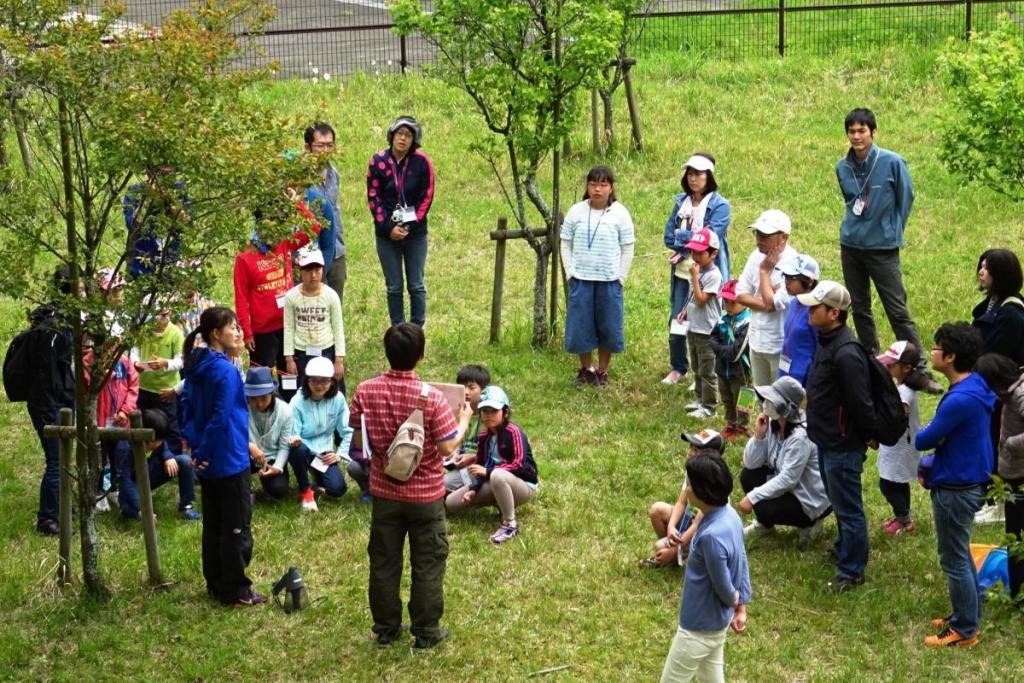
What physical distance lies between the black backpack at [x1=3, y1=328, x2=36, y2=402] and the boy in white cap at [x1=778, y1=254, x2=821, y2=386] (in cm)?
513

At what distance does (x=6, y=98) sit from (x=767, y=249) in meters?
5.47

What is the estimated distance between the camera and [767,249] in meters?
10.4

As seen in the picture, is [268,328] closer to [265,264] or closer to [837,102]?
[265,264]

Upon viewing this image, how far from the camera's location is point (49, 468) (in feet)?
31.3

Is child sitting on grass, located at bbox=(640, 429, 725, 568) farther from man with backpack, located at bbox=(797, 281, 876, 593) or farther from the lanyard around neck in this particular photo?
the lanyard around neck

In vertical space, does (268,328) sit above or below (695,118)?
below

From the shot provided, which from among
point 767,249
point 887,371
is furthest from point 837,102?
point 887,371

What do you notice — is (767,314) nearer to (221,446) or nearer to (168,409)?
(221,446)

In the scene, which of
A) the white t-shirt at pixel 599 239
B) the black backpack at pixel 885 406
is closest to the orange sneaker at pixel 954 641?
the black backpack at pixel 885 406

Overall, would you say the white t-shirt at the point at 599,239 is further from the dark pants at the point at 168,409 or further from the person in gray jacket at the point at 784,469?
the dark pants at the point at 168,409

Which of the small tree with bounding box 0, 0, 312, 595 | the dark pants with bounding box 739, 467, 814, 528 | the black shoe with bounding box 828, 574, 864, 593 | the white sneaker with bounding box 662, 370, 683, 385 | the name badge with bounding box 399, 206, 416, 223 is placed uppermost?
the small tree with bounding box 0, 0, 312, 595

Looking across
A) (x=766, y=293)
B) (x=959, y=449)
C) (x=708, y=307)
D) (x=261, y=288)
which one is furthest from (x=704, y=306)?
(x=959, y=449)

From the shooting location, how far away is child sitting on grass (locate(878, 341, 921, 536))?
8664 millimetres

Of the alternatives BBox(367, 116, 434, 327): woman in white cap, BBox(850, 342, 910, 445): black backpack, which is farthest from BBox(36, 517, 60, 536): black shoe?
BBox(850, 342, 910, 445): black backpack
